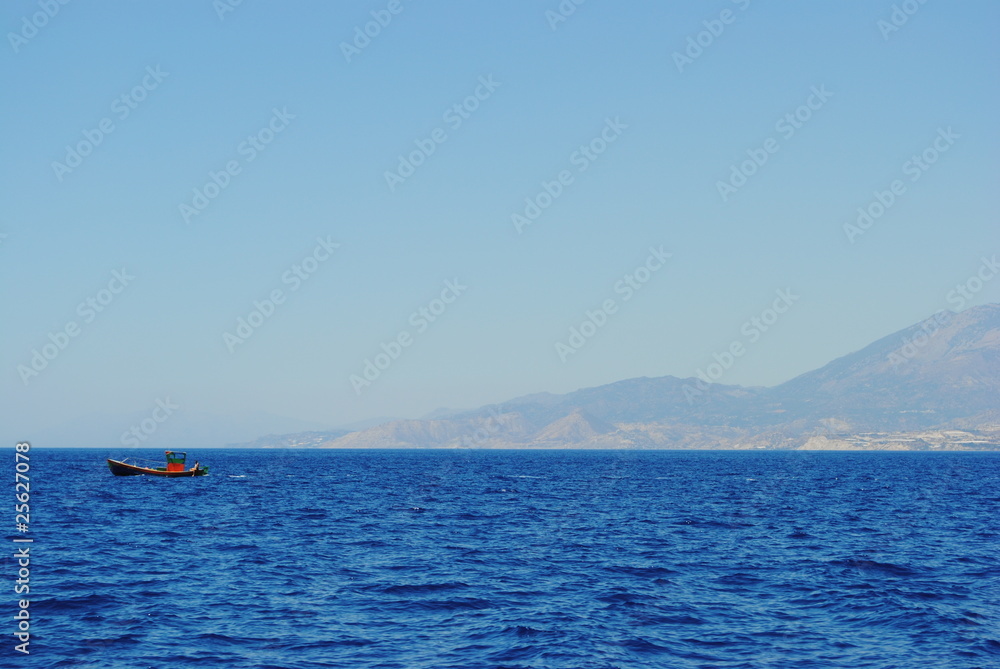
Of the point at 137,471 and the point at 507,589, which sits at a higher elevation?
the point at 137,471

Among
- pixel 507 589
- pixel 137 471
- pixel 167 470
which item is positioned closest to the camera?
pixel 507 589

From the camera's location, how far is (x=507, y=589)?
36.5 meters

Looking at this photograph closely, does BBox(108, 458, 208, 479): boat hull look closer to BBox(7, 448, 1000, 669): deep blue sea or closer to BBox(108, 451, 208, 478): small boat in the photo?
BBox(108, 451, 208, 478): small boat

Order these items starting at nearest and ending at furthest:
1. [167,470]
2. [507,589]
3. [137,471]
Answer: [507,589] < [167,470] < [137,471]

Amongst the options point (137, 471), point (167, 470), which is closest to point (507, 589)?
point (167, 470)

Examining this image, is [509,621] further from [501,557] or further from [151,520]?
[151,520]

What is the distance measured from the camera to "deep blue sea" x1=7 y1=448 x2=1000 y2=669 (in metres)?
27.2

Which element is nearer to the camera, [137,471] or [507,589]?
[507,589]

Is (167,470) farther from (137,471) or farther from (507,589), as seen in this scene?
(507,589)

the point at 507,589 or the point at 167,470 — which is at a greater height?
the point at 167,470

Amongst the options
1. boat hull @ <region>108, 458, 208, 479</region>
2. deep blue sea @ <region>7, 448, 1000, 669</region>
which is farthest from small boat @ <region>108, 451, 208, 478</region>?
deep blue sea @ <region>7, 448, 1000, 669</region>

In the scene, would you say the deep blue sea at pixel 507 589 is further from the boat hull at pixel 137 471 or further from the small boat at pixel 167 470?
the boat hull at pixel 137 471

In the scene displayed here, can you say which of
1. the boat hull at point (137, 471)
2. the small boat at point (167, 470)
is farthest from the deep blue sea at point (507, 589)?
the boat hull at point (137, 471)

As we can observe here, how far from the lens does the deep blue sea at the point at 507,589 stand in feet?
89.3
